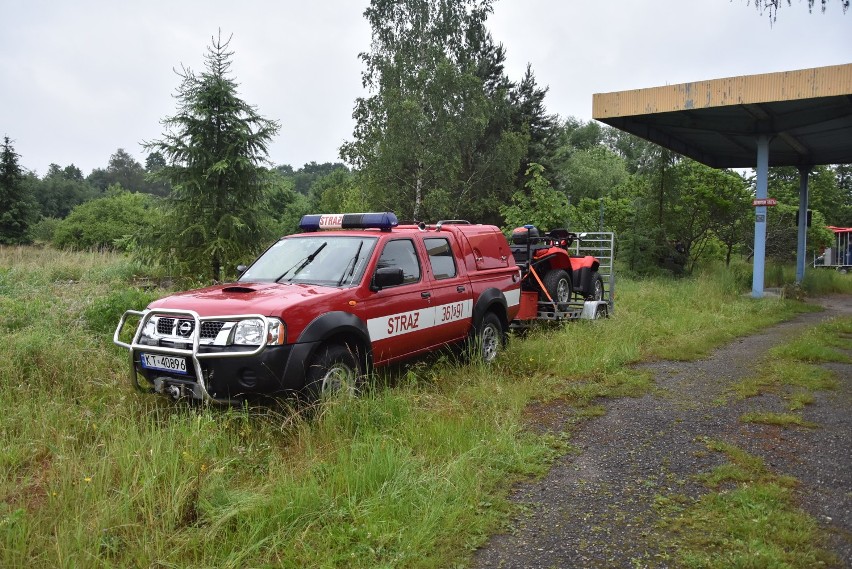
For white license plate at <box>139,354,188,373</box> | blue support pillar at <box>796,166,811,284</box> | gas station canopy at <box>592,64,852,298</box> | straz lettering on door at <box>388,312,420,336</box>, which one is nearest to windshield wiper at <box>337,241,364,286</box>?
straz lettering on door at <box>388,312,420,336</box>

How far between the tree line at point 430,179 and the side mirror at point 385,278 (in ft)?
21.9

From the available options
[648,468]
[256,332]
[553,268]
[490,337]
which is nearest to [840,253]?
[553,268]

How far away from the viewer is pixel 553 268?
11.0 m

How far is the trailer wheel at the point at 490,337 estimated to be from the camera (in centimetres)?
790

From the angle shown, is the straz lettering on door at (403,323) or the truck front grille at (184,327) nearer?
the truck front grille at (184,327)

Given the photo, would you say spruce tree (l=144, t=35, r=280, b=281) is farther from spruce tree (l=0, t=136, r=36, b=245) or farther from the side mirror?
spruce tree (l=0, t=136, r=36, b=245)

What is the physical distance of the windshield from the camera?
20.4ft

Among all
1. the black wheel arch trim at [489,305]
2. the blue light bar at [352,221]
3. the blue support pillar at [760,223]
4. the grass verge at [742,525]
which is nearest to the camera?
the grass verge at [742,525]

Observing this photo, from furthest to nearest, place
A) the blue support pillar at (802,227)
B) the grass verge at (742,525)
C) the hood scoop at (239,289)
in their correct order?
the blue support pillar at (802,227) → the hood scoop at (239,289) → the grass verge at (742,525)

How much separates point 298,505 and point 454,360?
13.9ft

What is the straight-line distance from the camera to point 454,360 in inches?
305

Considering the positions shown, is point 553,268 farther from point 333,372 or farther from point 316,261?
point 333,372

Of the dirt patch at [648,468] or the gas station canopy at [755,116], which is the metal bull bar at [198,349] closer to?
the dirt patch at [648,468]

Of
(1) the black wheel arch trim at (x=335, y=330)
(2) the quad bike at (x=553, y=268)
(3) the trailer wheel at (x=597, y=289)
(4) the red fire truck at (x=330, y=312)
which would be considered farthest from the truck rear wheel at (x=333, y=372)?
(3) the trailer wheel at (x=597, y=289)
